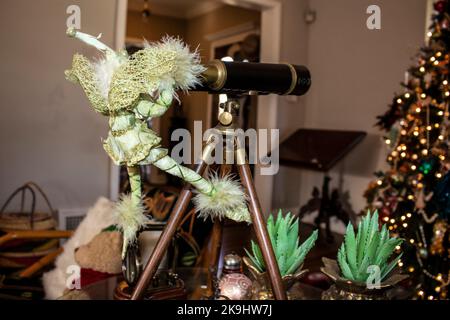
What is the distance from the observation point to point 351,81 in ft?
9.75

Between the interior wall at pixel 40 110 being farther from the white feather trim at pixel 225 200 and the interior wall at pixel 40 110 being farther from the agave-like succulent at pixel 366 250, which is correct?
the agave-like succulent at pixel 366 250

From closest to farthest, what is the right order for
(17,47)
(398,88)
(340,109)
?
(17,47)
(398,88)
(340,109)

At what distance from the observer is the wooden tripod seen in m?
0.68

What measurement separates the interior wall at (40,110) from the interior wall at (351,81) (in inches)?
33.9

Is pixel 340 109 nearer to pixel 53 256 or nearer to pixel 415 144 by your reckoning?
pixel 415 144

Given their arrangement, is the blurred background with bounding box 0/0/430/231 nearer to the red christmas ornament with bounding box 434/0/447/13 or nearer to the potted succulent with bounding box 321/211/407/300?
the red christmas ornament with bounding box 434/0/447/13

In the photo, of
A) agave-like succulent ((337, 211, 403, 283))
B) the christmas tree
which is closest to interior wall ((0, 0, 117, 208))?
agave-like succulent ((337, 211, 403, 283))

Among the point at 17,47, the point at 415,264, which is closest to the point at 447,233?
the point at 415,264

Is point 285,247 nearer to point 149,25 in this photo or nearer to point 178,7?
point 149,25

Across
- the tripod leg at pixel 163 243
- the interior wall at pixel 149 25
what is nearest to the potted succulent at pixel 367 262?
the tripod leg at pixel 163 243

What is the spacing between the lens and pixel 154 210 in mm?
1617

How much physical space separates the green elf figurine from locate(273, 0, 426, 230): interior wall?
995 mm

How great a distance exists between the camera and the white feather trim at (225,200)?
0.67 meters

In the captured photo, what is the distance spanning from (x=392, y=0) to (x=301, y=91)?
649 millimetres
